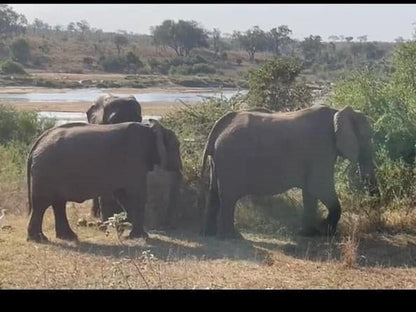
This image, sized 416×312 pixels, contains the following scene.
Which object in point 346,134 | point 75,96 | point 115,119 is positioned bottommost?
point 75,96

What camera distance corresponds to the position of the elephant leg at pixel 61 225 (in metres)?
10.4

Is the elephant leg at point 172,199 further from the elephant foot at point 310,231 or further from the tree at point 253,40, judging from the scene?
the tree at point 253,40

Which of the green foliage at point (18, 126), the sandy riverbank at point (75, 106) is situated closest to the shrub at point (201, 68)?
the sandy riverbank at point (75, 106)

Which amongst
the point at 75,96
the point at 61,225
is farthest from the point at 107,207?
the point at 75,96

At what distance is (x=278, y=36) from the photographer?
6250 cm

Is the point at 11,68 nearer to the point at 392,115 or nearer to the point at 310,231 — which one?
the point at 392,115

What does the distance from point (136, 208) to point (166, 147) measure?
3.76 ft

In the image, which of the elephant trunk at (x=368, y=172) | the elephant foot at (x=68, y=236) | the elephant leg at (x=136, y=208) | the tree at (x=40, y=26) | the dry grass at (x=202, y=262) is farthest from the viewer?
the tree at (x=40, y=26)

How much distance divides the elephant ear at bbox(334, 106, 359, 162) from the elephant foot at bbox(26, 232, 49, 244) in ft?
15.3

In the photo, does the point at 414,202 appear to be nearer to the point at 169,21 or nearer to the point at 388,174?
the point at 388,174

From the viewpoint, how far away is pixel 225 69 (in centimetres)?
5962

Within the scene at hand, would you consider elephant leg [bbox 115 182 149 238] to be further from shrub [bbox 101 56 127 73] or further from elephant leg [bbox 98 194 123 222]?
shrub [bbox 101 56 127 73]
